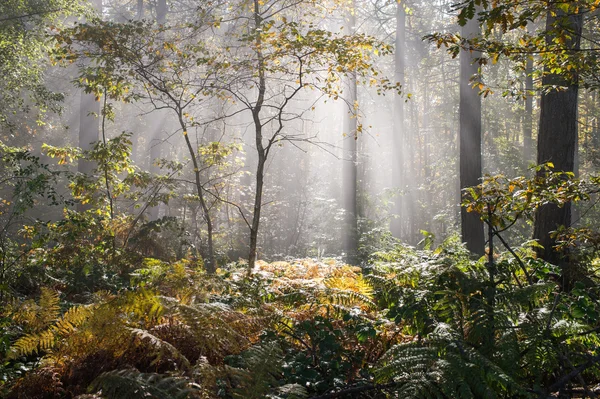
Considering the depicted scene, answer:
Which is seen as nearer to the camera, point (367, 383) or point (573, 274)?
point (367, 383)

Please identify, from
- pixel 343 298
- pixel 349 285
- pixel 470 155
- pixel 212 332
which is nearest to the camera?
pixel 212 332

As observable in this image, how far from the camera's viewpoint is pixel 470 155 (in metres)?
10.9

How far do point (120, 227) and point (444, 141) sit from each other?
3404cm

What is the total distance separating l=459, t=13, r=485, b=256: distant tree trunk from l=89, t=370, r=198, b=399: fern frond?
25.9 feet

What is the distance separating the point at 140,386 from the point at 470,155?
9788 millimetres

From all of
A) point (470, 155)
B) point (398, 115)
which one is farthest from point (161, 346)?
point (398, 115)

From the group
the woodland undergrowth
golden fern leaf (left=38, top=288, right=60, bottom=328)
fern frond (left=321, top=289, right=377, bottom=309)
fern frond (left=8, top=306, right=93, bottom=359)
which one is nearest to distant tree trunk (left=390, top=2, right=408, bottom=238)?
fern frond (left=321, top=289, right=377, bottom=309)

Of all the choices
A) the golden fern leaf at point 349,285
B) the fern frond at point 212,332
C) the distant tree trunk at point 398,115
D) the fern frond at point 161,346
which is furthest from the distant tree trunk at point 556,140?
the distant tree trunk at point 398,115

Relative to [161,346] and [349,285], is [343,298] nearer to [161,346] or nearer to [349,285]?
[349,285]

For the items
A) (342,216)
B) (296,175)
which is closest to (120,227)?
(342,216)

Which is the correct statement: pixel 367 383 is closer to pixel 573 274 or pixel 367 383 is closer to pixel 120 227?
pixel 573 274

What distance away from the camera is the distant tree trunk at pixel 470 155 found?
10180mm

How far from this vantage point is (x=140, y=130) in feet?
108

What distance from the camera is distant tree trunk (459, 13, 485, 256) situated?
10.2 metres
